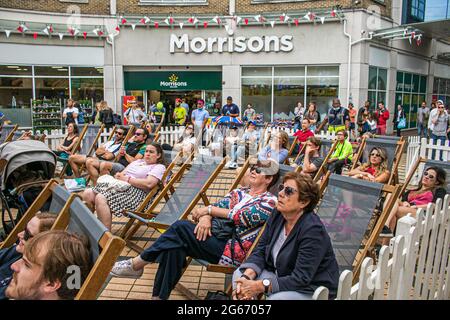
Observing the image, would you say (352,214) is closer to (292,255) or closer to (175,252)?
(292,255)

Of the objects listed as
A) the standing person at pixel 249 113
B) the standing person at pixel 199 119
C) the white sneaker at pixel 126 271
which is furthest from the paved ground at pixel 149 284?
the standing person at pixel 249 113

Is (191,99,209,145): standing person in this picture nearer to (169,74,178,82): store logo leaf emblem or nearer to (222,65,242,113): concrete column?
(222,65,242,113): concrete column

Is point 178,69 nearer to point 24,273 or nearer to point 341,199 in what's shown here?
point 341,199

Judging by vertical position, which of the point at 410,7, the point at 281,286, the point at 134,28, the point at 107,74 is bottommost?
the point at 281,286

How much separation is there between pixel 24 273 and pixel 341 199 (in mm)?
2509

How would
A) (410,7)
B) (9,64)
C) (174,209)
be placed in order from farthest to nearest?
(410,7) < (9,64) < (174,209)

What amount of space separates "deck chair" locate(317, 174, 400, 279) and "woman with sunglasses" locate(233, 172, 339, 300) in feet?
2.12

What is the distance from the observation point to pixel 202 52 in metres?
17.3

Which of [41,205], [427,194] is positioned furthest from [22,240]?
[427,194]

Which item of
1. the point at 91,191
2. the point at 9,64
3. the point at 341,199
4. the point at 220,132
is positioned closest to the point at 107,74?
the point at 9,64

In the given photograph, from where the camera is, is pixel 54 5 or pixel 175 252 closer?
pixel 175 252

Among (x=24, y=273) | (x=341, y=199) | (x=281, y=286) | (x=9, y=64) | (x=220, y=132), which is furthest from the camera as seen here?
(x=9, y=64)

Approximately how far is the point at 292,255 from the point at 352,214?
1009 millimetres
